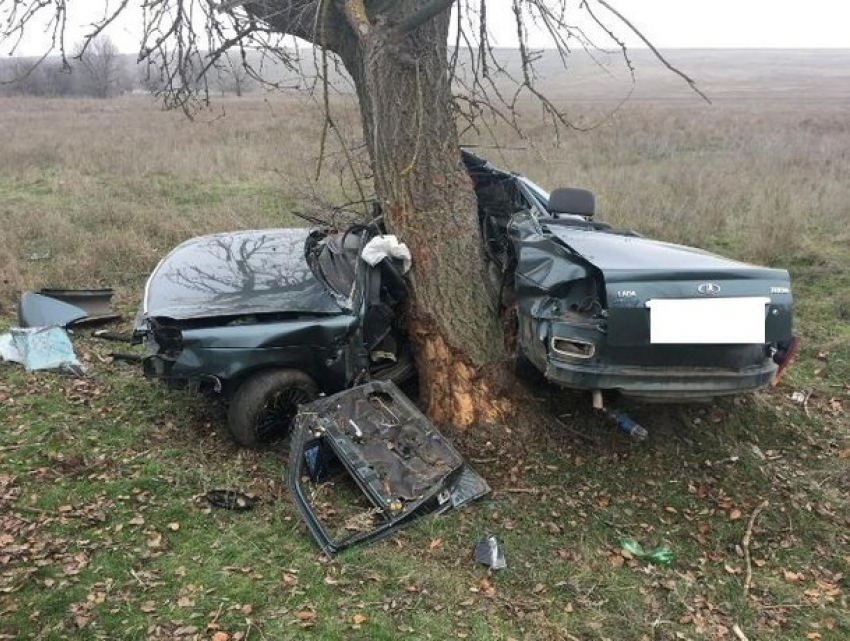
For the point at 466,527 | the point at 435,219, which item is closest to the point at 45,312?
the point at 435,219

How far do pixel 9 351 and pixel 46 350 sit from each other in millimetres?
284

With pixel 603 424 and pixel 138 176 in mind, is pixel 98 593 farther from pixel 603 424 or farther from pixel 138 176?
pixel 138 176

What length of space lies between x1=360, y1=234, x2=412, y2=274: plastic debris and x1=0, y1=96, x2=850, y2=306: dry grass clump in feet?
4.39

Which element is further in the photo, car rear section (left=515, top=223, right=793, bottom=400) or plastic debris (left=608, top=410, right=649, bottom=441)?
plastic debris (left=608, top=410, right=649, bottom=441)

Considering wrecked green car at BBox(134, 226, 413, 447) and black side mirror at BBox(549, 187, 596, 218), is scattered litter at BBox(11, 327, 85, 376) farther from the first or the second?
black side mirror at BBox(549, 187, 596, 218)

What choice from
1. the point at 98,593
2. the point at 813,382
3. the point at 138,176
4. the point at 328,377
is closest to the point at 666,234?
the point at 813,382

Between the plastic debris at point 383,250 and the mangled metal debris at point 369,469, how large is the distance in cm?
78

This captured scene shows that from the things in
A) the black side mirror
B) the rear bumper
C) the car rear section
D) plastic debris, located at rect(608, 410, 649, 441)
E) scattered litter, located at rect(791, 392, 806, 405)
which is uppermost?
the black side mirror

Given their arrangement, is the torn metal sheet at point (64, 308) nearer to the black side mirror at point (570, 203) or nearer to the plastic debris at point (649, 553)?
the black side mirror at point (570, 203)

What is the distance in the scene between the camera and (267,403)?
4.37 m

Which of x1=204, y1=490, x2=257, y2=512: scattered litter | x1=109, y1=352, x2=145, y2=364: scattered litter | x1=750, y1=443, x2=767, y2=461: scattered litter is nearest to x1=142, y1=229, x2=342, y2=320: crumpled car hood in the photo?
x1=109, y1=352, x2=145, y2=364: scattered litter

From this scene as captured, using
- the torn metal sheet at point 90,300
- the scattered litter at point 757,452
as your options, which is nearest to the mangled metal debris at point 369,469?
the scattered litter at point 757,452

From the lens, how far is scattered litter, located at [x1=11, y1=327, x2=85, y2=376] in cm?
551

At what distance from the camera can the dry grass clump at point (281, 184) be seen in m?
8.81
